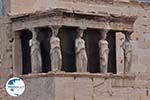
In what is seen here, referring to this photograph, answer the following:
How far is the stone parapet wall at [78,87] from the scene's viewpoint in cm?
1330

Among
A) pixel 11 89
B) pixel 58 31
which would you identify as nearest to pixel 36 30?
pixel 58 31

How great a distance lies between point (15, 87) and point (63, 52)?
1.31m

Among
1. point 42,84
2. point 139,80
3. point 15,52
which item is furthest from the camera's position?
point 139,80

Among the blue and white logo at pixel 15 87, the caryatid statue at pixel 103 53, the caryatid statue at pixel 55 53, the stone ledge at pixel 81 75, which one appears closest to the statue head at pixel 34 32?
the caryatid statue at pixel 55 53

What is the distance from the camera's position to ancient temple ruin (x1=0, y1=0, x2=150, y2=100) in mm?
13445

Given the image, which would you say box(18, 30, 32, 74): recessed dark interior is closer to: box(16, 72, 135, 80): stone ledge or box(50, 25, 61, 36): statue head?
box(16, 72, 135, 80): stone ledge

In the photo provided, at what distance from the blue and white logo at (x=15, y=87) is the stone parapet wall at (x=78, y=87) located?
106 millimetres

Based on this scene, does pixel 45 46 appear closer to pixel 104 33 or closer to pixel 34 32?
pixel 34 32

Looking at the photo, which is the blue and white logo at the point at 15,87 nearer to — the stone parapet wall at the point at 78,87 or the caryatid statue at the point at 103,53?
the stone parapet wall at the point at 78,87

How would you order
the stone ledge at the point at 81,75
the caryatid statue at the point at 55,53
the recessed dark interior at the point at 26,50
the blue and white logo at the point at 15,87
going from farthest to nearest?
the recessed dark interior at the point at 26,50
the blue and white logo at the point at 15,87
the caryatid statue at the point at 55,53
the stone ledge at the point at 81,75

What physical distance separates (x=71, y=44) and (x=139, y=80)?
11.9 feet

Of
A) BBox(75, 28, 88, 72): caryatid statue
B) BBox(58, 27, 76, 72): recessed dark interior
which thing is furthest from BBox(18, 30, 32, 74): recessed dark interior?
BBox(75, 28, 88, 72): caryatid statue

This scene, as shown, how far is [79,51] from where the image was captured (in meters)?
13.8

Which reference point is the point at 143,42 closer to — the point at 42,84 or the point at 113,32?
the point at 113,32
